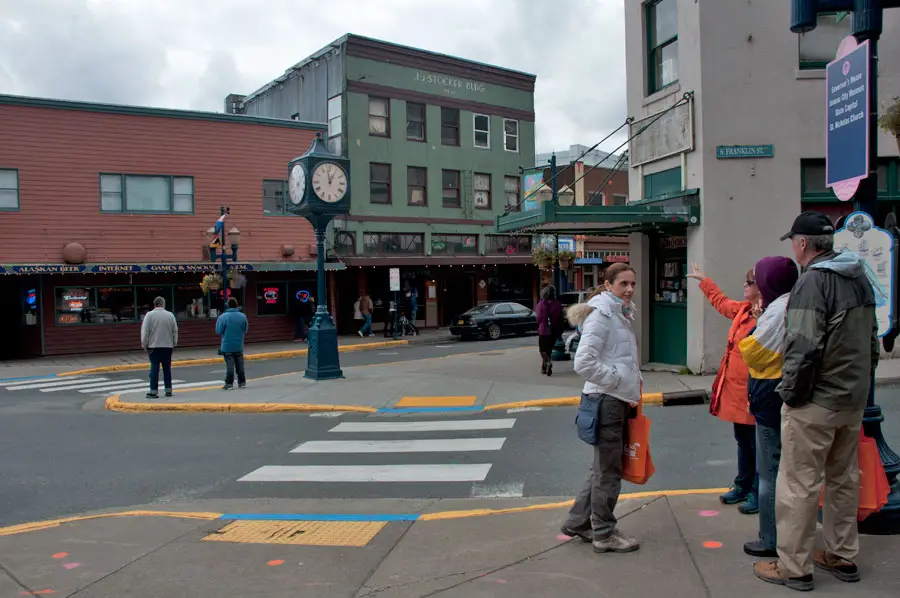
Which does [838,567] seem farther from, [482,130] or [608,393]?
[482,130]

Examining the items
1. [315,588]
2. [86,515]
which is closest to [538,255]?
[86,515]

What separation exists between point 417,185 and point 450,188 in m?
1.68

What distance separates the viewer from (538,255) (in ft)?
66.0

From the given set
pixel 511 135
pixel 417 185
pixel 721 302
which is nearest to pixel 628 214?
Result: pixel 721 302

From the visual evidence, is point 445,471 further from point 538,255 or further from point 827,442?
point 538,255

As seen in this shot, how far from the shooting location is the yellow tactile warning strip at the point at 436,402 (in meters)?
11.7

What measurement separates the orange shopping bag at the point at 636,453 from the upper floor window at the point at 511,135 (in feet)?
96.0

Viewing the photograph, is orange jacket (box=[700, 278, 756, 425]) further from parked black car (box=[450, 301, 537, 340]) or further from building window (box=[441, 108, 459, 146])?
building window (box=[441, 108, 459, 146])

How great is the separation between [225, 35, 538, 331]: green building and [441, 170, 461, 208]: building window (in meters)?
0.05

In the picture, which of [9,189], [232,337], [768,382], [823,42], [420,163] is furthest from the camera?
[420,163]

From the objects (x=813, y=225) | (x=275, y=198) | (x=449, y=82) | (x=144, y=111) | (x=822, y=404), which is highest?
(x=449, y=82)

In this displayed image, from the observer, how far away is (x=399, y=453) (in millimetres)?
8461

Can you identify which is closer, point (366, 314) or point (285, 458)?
point (285, 458)

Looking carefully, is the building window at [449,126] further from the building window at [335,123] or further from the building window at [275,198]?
the building window at [275,198]
